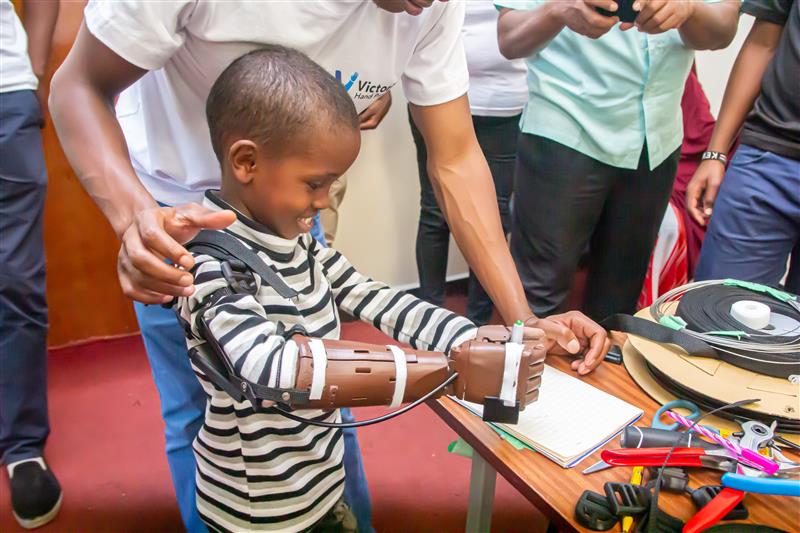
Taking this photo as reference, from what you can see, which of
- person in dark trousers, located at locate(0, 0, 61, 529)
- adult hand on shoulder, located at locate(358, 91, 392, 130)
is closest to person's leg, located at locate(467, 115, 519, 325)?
adult hand on shoulder, located at locate(358, 91, 392, 130)

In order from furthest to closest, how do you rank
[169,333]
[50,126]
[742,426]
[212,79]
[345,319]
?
[345,319] < [50,126] < [169,333] < [212,79] < [742,426]

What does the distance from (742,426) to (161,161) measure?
0.89 m

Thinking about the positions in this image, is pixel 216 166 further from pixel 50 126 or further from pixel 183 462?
pixel 50 126

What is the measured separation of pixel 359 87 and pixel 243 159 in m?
0.29

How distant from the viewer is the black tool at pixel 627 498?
2.17ft

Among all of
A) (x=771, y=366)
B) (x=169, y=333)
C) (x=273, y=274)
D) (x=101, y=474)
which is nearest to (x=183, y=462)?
(x=169, y=333)

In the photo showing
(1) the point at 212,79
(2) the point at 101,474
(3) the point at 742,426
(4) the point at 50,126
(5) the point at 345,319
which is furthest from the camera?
(5) the point at 345,319

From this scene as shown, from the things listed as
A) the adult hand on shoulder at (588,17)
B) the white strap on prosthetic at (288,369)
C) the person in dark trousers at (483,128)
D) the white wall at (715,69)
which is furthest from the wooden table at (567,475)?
the white wall at (715,69)

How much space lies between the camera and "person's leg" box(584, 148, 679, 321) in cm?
157

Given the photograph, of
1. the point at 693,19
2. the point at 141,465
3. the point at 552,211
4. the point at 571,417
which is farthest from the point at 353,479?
the point at 693,19

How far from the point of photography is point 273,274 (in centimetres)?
78

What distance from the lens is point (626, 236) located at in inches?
63.9

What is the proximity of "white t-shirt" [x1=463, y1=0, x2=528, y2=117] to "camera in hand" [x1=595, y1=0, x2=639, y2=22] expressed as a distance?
698mm

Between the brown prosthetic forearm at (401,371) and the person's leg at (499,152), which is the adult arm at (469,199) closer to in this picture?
the brown prosthetic forearm at (401,371)
